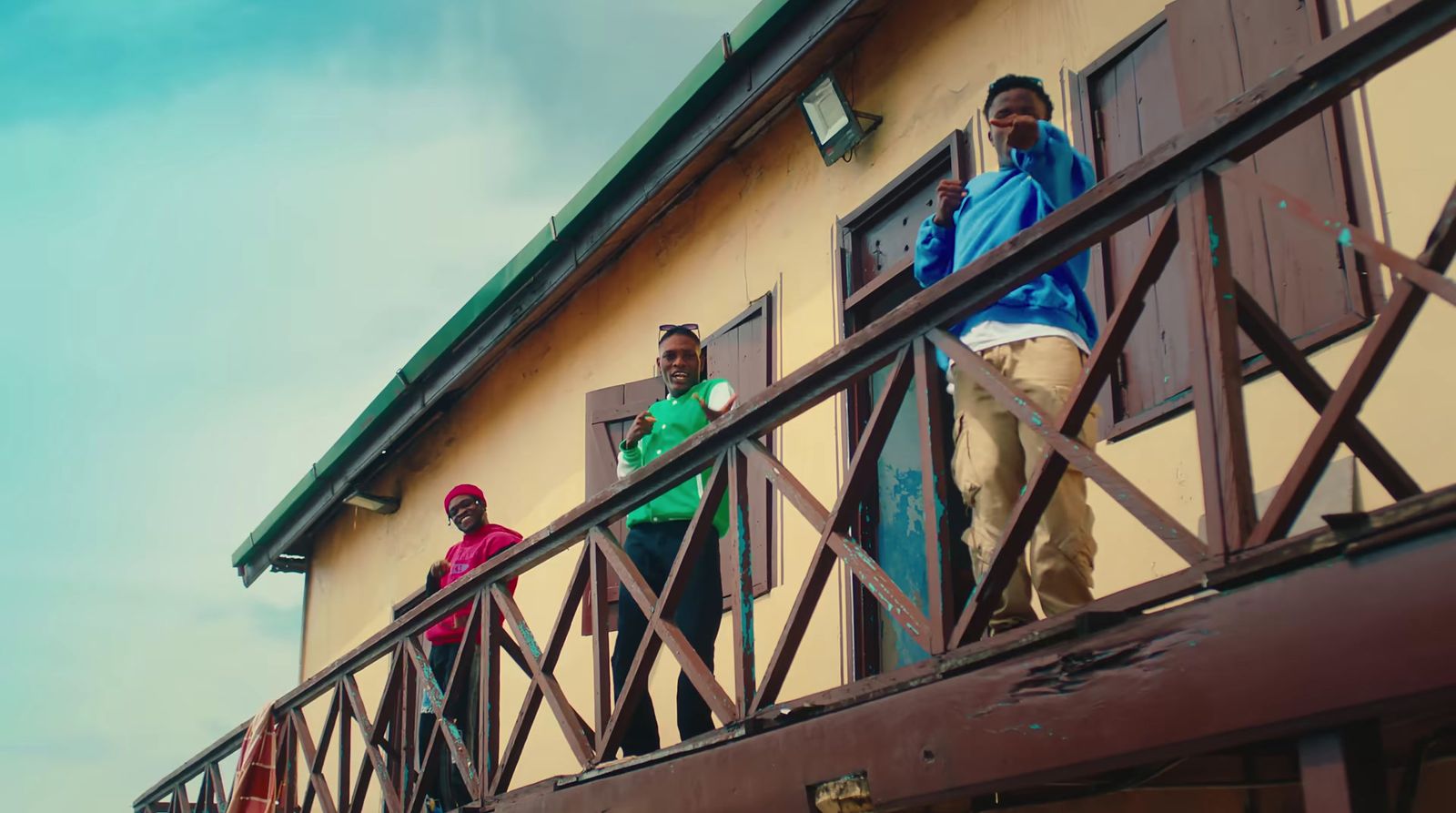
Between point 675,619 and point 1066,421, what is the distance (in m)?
2.24

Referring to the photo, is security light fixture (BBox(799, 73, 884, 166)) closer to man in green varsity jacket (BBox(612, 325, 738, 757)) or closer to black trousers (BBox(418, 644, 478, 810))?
man in green varsity jacket (BBox(612, 325, 738, 757))

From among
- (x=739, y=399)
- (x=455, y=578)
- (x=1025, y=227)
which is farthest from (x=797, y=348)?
(x=1025, y=227)

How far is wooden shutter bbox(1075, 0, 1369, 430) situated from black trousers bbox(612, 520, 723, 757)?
165 cm

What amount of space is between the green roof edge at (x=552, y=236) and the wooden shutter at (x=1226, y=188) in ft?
7.04

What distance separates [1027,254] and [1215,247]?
534 mm

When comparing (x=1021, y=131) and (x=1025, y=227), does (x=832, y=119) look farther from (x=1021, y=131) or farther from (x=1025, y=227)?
(x=1021, y=131)

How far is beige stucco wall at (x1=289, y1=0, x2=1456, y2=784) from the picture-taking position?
463cm

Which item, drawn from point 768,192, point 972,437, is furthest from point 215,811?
point 972,437

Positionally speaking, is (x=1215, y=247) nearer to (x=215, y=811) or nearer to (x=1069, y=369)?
(x=1069, y=369)

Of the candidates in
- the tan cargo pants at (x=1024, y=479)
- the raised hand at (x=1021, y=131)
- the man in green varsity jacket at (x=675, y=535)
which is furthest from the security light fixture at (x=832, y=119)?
the tan cargo pants at (x=1024, y=479)

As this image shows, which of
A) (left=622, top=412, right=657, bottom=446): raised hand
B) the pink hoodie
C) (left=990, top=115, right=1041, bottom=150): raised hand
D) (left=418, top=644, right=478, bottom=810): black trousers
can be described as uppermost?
(left=990, top=115, right=1041, bottom=150): raised hand

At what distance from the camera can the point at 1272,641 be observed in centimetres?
286

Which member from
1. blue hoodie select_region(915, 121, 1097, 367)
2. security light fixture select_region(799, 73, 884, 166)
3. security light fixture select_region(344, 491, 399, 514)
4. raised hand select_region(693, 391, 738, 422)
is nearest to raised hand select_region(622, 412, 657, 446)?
raised hand select_region(693, 391, 738, 422)

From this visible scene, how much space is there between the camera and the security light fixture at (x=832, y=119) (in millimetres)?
7477
